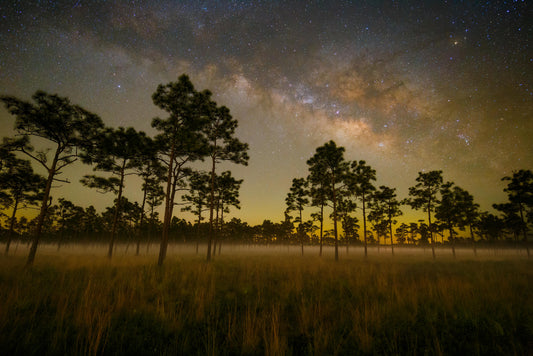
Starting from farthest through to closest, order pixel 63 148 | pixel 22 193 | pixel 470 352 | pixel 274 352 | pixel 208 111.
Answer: pixel 22 193 → pixel 208 111 → pixel 63 148 → pixel 470 352 → pixel 274 352

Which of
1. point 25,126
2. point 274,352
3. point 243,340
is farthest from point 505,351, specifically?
point 25,126

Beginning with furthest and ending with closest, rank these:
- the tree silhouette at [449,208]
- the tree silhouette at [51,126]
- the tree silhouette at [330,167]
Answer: the tree silhouette at [449,208], the tree silhouette at [330,167], the tree silhouette at [51,126]

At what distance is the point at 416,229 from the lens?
66.4 m

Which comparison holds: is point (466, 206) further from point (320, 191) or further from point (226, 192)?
point (226, 192)

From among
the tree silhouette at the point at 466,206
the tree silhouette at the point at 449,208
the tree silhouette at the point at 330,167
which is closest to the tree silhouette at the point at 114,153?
the tree silhouette at the point at 330,167

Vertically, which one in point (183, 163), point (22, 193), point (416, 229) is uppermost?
point (183, 163)

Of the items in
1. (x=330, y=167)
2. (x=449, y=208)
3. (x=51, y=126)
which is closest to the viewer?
(x=51, y=126)

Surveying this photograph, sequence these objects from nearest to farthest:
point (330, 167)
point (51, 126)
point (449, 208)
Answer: point (51, 126) < point (330, 167) < point (449, 208)

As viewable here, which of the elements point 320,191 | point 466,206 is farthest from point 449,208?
point 320,191

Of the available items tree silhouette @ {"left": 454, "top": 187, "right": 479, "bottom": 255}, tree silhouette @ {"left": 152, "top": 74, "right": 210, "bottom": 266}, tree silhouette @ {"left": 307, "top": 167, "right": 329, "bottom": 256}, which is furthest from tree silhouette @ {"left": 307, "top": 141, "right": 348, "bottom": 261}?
tree silhouette @ {"left": 454, "top": 187, "right": 479, "bottom": 255}

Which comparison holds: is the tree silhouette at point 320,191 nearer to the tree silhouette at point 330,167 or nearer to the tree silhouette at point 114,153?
the tree silhouette at point 330,167

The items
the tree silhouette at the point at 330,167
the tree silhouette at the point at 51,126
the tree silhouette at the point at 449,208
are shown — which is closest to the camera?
the tree silhouette at the point at 51,126

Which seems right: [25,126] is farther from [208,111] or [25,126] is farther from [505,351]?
[505,351]

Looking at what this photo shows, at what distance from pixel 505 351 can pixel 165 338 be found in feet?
18.3
